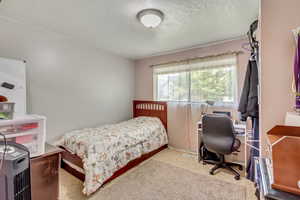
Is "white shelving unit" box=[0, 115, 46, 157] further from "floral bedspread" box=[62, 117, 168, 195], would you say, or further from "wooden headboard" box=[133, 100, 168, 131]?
"wooden headboard" box=[133, 100, 168, 131]

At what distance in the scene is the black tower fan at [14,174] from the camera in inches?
31.1

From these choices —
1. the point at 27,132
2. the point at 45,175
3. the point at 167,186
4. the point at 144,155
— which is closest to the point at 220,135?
the point at 167,186

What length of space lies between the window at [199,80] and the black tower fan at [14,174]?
2.89m

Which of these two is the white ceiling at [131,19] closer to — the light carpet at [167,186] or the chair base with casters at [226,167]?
the chair base with casters at [226,167]

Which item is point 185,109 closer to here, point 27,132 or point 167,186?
point 167,186

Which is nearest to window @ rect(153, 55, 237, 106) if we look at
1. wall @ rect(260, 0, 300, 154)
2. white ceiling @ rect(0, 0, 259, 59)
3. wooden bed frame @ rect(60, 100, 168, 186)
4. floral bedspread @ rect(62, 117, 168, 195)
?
wooden bed frame @ rect(60, 100, 168, 186)

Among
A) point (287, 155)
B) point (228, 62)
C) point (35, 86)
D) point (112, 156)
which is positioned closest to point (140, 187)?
point (112, 156)

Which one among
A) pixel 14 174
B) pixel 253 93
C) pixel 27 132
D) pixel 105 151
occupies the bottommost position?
pixel 105 151

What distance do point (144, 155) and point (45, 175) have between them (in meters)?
1.77

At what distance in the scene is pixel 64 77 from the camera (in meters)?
2.61

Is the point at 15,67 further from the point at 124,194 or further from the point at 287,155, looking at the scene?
the point at 287,155

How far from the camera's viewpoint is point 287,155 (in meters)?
0.66

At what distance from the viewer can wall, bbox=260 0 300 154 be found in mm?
936

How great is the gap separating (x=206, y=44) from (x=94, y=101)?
8.51 ft
